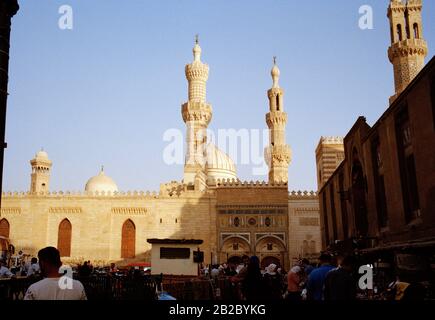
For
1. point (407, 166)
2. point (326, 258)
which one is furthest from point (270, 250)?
point (326, 258)

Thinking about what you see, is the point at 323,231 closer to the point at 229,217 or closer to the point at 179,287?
the point at 229,217

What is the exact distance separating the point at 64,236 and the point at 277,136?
19580mm

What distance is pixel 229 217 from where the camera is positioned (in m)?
35.4

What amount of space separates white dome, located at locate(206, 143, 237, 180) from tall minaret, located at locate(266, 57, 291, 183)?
4.86 m

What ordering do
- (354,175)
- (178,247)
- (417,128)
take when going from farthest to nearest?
1. (354,175)
2. (178,247)
3. (417,128)

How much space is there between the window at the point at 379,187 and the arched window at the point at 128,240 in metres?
21.9

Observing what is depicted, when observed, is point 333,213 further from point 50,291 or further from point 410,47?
point 50,291

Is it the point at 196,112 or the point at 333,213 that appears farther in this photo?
the point at 196,112

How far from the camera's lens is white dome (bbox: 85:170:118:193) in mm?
44781

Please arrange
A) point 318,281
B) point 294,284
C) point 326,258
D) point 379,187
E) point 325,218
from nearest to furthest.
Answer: point 318,281, point 326,258, point 294,284, point 379,187, point 325,218

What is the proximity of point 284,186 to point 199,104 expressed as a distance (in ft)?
35.3

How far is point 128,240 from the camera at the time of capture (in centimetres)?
3566
